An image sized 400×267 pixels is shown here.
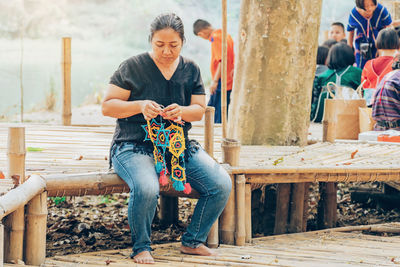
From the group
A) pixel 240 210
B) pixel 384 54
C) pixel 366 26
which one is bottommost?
pixel 240 210

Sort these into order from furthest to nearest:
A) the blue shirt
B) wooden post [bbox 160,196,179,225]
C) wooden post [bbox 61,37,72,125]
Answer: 1. the blue shirt
2. wooden post [bbox 61,37,72,125]
3. wooden post [bbox 160,196,179,225]

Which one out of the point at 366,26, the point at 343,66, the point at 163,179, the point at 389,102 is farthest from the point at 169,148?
the point at 366,26

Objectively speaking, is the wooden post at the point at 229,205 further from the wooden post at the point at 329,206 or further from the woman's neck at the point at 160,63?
the wooden post at the point at 329,206

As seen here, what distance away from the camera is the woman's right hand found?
10.5ft

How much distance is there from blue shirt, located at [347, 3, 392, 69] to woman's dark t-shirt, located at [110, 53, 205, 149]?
189 inches

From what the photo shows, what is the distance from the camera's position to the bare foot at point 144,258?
321cm

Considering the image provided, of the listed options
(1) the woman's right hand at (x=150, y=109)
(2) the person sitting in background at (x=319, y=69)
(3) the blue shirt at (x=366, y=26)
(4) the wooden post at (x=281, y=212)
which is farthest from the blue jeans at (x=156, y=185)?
(3) the blue shirt at (x=366, y=26)

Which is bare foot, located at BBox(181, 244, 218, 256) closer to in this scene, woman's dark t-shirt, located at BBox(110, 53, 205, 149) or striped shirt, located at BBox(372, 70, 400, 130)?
woman's dark t-shirt, located at BBox(110, 53, 205, 149)

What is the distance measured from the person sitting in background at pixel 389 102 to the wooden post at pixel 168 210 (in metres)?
1.98

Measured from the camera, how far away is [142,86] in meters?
3.41

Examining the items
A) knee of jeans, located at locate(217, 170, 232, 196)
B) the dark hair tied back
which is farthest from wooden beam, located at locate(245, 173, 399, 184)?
the dark hair tied back

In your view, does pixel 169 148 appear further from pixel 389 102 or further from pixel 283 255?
pixel 389 102

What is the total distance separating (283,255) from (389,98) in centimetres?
238

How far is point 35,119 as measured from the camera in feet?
36.4
